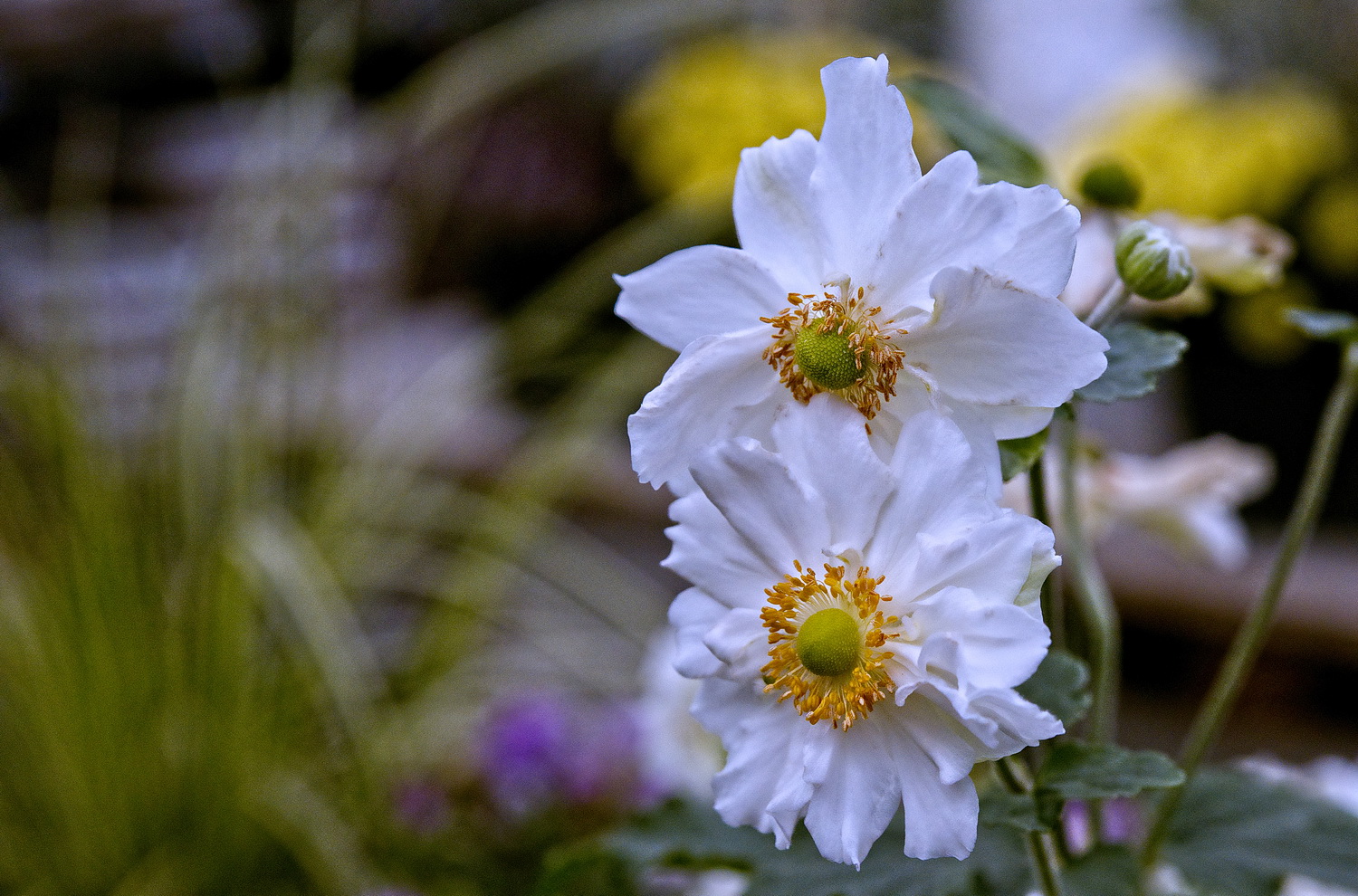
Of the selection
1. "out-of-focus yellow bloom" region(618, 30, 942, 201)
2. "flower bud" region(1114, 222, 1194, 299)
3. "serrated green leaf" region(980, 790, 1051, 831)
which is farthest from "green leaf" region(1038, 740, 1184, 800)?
"out-of-focus yellow bloom" region(618, 30, 942, 201)

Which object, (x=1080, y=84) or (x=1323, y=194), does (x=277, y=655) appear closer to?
(x=1323, y=194)

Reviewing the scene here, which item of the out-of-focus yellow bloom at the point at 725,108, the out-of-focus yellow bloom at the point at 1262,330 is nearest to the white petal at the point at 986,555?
the out-of-focus yellow bloom at the point at 725,108

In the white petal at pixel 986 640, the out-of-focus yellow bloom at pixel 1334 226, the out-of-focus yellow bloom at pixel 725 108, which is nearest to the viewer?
the white petal at pixel 986 640

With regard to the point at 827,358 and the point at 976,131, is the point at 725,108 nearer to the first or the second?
the point at 976,131

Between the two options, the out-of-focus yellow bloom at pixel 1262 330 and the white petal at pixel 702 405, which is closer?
the white petal at pixel 702 405

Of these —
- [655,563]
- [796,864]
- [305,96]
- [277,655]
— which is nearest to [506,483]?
[277,655]

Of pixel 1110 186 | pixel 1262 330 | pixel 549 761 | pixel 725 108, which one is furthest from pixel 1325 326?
pixel 725 108

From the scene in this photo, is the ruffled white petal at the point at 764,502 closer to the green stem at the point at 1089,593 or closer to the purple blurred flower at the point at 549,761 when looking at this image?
the green stem at the point at 1089,593
